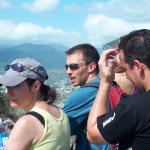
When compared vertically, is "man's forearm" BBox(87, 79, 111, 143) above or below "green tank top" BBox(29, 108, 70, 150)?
above

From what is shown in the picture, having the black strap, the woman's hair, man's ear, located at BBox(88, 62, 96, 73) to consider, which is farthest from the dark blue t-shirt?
the black strap

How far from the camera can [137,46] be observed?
3.14m

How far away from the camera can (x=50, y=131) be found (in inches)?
141

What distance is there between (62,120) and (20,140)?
1.68 ft

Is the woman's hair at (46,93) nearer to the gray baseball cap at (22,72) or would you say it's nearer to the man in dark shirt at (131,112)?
the gray baseball cap at (22,72)

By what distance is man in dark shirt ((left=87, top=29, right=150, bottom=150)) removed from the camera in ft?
9.84

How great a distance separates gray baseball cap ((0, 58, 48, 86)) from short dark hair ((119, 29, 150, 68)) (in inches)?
36.0

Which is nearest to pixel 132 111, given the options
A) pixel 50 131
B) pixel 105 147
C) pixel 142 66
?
pixel 142 66

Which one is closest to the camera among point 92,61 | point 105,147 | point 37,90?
point 37,90

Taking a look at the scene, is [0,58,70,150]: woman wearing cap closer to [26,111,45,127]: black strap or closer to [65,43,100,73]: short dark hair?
[26,111,45,127]: black strap

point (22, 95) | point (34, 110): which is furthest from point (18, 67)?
point (34, 110)

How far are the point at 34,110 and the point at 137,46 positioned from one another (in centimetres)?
102

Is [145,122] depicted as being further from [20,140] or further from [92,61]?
[92,61]

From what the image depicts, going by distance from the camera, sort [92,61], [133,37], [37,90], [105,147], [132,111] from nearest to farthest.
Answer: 1. [132,111]
2. [133,37]
3. [37,90]
4. [105,147]
5. [92,61]
